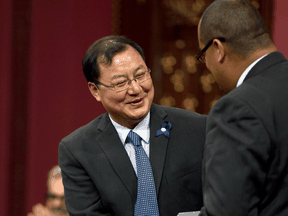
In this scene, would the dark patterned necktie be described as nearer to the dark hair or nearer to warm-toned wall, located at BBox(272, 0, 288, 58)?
the dark hair

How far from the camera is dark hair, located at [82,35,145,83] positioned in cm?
135

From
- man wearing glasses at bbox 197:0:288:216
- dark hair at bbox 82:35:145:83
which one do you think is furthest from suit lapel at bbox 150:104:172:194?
man wearing glasses at bbox 197:0:288:216

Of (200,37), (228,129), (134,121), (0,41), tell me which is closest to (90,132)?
(134,121)

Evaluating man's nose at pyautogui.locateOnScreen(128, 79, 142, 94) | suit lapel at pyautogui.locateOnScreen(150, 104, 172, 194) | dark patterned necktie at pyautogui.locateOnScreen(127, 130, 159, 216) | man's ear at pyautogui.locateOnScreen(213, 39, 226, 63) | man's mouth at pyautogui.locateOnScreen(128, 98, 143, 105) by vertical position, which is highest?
man's ear at pyautogui.locateOnScreen(213, 39, 226, 63)

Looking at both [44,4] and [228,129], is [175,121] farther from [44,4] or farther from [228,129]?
[44,4]

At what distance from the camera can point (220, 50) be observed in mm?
1045

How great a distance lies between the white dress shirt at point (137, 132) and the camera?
1378 mm

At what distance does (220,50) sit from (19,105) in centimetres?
215

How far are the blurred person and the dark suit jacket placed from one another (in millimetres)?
2142

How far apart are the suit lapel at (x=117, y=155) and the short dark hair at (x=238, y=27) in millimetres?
639

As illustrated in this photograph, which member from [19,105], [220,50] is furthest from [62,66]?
[220,50]

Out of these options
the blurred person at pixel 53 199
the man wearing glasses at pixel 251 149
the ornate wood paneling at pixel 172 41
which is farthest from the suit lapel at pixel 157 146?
the blurred person at pixel 53 199

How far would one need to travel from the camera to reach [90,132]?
1.43 meters

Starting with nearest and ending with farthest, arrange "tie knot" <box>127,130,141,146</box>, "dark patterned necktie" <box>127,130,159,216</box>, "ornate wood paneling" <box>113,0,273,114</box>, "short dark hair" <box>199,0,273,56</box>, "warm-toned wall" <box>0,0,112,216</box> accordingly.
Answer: "short dark hair" <box>199,0,273,56</box>
"dark patterned necktie" <box>127,130,159,216</box>
"tie knot" <box>127,130,141,146</box>
"warm-toned wall" <box>0,0,112,216</box>
"ornate wood paneling" <box>113,0,273,114</box>
